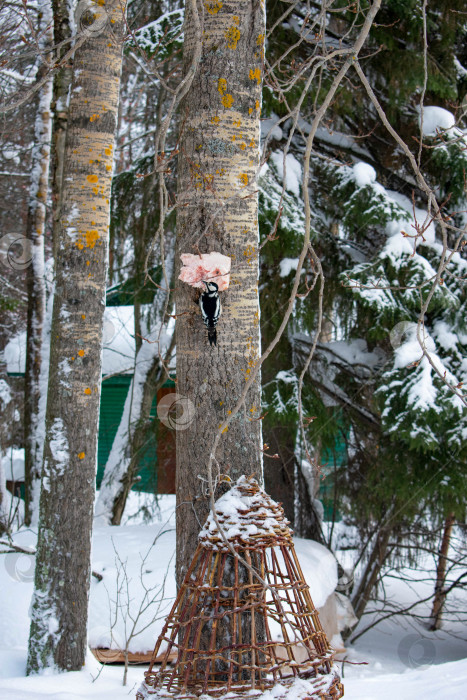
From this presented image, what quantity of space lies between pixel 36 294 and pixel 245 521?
5566 millimetres

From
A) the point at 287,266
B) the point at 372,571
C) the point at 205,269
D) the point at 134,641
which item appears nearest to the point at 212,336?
the point at 205,269

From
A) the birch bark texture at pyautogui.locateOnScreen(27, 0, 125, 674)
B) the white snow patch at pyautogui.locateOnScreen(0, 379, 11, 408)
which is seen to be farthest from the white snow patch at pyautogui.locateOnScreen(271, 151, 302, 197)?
A: the white snow patch at pyautogui.locateOnScreen(0, 379, 11, 408)

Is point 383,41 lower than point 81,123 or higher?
higher

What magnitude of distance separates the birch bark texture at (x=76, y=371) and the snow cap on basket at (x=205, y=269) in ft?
4.50

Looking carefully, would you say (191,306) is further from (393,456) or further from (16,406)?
(16,406)

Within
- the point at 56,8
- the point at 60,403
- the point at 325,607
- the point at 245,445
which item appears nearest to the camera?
the point at 245,445

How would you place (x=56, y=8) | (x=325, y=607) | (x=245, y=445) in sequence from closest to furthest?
(x=245, y=445) → (x=325, y=607) → (x=56, y=8)

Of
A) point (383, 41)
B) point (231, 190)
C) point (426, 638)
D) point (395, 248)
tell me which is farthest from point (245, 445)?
point (426, 638)

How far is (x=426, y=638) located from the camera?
6.95 meters

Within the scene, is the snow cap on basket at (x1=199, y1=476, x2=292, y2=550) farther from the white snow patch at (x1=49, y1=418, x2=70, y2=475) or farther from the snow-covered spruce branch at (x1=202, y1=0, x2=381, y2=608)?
the white snow patch at (x1=49, y1=418, x2=70, y2=475)

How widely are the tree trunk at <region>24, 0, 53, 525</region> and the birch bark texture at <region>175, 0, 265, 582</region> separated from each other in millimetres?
4815

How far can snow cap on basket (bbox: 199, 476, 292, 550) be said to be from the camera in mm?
1682

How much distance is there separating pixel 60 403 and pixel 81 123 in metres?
1.41

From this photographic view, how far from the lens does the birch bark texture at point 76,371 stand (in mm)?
3055
